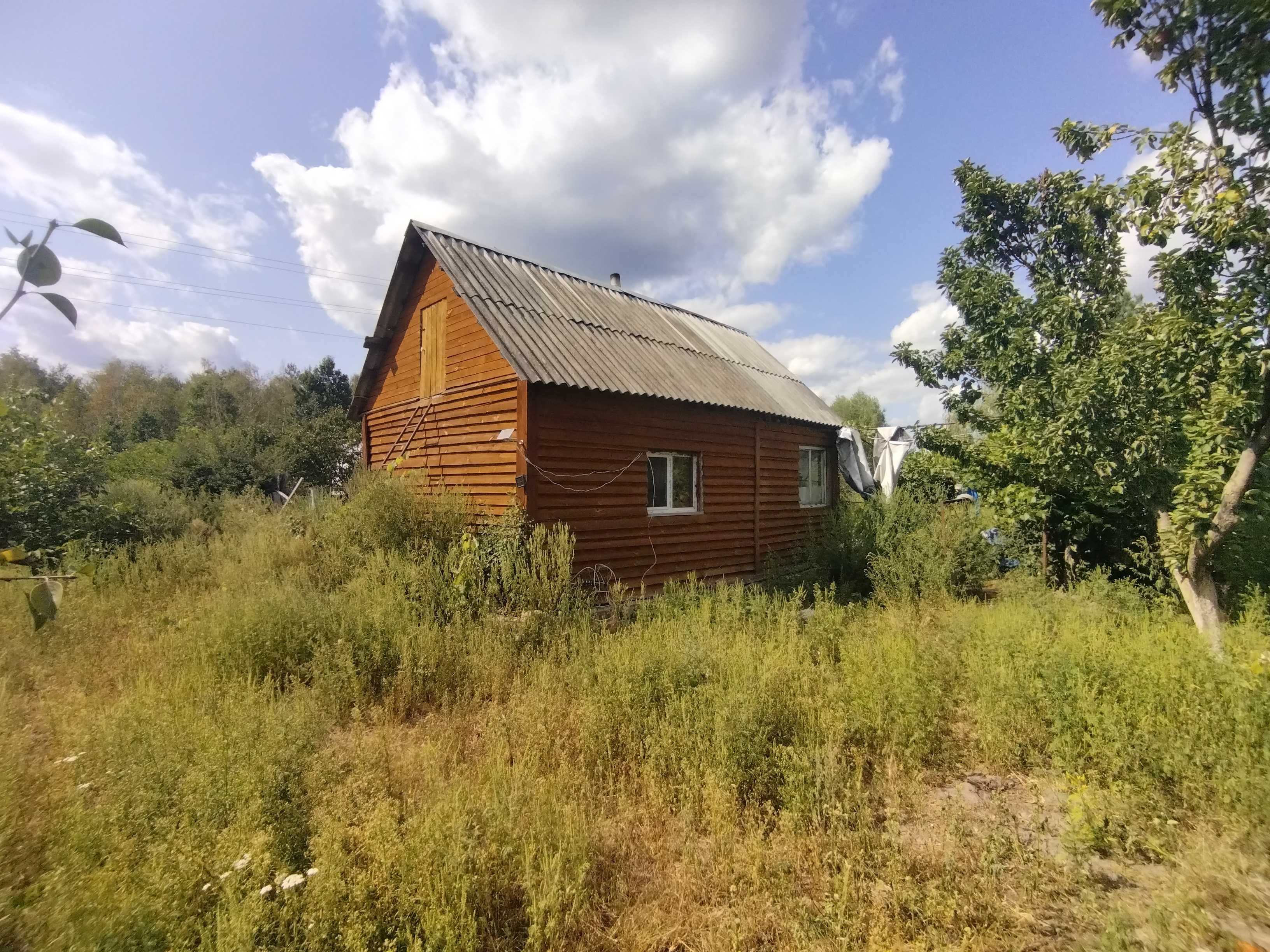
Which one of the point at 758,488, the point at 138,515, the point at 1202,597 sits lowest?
the point at 1202,597

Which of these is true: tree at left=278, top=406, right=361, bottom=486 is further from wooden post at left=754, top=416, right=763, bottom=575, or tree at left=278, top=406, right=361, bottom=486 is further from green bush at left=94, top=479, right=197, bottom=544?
wooden post at left=754, top=416, right=763, bottom=575

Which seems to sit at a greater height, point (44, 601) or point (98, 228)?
point (98, 228)

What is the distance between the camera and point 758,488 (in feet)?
35.0

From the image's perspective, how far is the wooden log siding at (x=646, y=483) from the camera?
25.4ft

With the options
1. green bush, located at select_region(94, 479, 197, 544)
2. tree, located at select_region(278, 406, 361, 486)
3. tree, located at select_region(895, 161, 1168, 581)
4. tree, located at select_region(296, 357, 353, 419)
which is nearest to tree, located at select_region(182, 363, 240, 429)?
tree, located at select_region(296, 357, 353, 419)

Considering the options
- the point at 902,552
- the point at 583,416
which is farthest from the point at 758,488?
the point at 583,416

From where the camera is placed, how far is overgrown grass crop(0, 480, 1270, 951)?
2.60 m

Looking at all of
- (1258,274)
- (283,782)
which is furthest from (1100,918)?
(1258,274)

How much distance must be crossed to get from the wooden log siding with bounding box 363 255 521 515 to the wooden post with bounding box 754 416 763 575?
482 centimetres

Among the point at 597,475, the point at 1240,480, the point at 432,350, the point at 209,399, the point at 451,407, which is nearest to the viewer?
the point at 1240,480

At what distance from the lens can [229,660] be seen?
509 cm

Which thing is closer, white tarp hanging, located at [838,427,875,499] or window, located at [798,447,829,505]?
window, located at [798,447,829,505]

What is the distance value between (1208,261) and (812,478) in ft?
26.9

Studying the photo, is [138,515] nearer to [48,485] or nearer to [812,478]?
[48,485]
